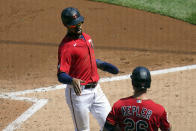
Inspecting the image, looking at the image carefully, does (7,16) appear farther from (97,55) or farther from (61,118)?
(61,118)

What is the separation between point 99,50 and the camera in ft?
29.8

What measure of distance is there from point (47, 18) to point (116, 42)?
2.46 m

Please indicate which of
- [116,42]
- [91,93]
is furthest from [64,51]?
[116,42]

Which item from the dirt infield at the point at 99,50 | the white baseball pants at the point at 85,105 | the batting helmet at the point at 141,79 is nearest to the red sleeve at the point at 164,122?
the batting helmet at the point at 141,79

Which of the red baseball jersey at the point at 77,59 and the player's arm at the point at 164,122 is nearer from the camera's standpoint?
the player's arm at the point at 164,122

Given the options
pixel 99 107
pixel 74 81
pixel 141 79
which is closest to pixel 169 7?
pixel 99 107

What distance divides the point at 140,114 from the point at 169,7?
827 cm

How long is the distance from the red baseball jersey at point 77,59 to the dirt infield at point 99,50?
1629 millimetres

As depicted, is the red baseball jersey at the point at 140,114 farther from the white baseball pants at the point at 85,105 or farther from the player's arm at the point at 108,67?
the player's arm at the point at 108,67

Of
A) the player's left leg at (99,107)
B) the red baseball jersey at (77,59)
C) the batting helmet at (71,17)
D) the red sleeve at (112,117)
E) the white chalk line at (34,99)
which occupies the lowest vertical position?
the white chalk line at (34,99)

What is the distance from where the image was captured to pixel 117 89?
7129 mm

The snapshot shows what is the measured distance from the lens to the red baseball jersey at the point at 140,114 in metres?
3.34

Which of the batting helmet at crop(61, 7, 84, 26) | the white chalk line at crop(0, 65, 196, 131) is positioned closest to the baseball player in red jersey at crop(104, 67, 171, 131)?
the batting helmet at crop(61, 7, 84, 26)

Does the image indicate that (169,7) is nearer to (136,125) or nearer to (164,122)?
(164,122)
